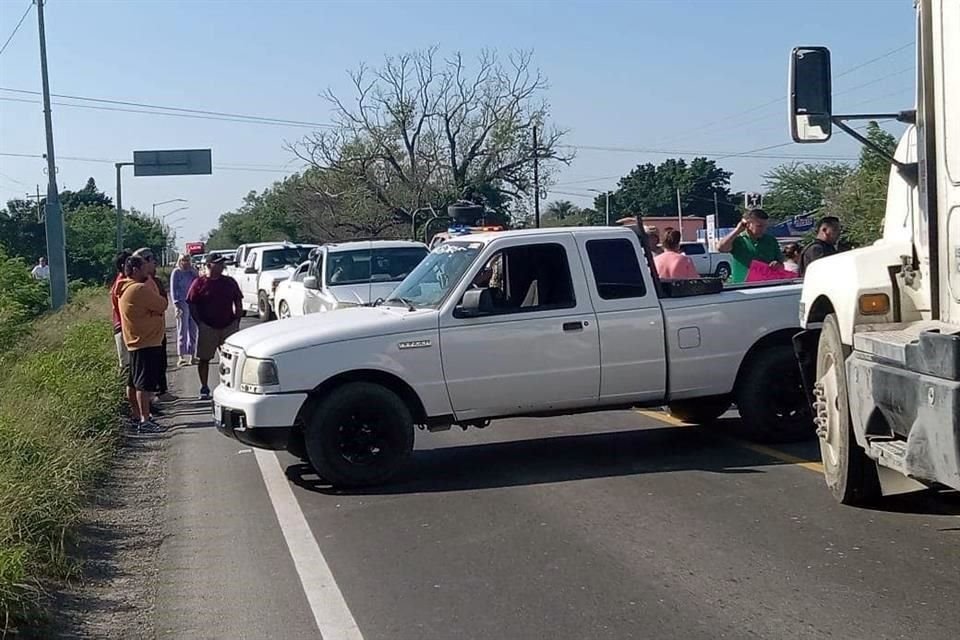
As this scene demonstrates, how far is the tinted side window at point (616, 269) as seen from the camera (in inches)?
385

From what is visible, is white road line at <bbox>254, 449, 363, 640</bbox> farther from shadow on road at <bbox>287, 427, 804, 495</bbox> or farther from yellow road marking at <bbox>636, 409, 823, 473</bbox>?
yellow road marking at <bbox>636, 409, 823, 473</bbox>

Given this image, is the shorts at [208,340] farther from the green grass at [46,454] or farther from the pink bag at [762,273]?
the pink bag at [762,273]

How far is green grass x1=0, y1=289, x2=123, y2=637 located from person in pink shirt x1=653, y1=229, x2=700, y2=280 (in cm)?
538

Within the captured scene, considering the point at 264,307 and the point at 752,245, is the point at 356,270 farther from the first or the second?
the point at 264,307

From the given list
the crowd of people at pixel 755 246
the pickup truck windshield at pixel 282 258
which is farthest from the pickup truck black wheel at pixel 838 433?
the pickup truck windshield at pixel 282 258

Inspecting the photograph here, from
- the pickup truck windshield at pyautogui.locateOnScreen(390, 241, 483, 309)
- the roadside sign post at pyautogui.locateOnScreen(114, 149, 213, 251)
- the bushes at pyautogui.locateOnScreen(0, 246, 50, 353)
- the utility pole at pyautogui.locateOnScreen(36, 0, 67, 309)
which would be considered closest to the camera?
the pickup truck windshield at pyautogui.locateOnScreen(390, 241, 483, 309)

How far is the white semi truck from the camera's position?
18.7 feet

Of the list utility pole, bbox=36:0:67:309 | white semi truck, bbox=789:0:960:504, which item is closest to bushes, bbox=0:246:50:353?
utility pole, bbox=36:0:67:309

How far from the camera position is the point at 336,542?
760 cm

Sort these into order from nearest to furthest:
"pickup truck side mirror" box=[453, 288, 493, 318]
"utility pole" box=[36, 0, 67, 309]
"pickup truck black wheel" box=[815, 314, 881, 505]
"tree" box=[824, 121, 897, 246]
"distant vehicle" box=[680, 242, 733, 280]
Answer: "pickup truck black wheel" box=[815, 314, 881, 505], "pickup truck side mirror" box=[453, 288, 493, 318], "utility pole" box=[36, 0, 67, 309], "tree" box=[824, 121, 897, 246], "distant vehicle" box=[680, 242, 733, 280]

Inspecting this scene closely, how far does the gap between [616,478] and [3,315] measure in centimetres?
1479

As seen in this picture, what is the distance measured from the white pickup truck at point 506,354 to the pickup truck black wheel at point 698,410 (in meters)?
0.53

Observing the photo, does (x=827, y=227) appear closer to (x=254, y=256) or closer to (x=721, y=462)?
(x=721, y=462)

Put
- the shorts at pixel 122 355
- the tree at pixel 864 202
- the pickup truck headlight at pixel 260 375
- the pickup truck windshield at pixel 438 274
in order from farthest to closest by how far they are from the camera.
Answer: the tree at pixel 864 202
the shorts at pixel 122 355
the pickup truck windshield at pixel 438 274
the pickup truck headlight at pixel 260 375
